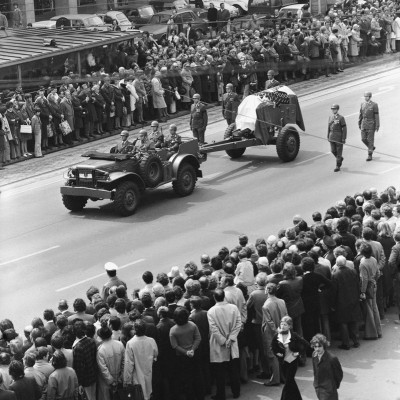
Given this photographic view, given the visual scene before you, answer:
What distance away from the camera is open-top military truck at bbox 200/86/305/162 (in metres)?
30.0

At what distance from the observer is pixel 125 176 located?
2619 cm

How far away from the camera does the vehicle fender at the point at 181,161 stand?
2728 centimetres

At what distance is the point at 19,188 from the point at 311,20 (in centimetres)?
1928

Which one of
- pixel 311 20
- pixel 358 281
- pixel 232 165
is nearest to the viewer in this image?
pixel 358 281

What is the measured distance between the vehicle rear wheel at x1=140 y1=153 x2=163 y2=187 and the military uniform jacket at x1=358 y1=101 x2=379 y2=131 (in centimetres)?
561

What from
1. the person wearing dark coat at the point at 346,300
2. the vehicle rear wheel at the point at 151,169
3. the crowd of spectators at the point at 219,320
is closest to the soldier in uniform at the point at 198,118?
the vehicle rear wheel at the point at 151,169

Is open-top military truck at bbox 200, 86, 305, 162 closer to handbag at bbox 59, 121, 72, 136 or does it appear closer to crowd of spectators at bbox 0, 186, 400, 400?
handbag at bbox 59, 121, 72, 136

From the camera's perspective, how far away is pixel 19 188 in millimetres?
29672

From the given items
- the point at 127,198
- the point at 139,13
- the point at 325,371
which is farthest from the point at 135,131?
the point at 325,371

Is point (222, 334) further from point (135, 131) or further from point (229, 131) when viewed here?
point (135, 131)

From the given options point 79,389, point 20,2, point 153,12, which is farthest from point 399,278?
point 20,2

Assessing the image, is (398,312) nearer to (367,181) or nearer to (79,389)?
(79,389)

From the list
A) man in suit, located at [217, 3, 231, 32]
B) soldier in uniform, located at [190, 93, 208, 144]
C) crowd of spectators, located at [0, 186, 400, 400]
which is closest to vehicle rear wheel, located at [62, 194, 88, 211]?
soldier in uniform, located at [190, 93, 208, 144]

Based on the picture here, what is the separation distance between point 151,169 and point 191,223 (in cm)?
177
